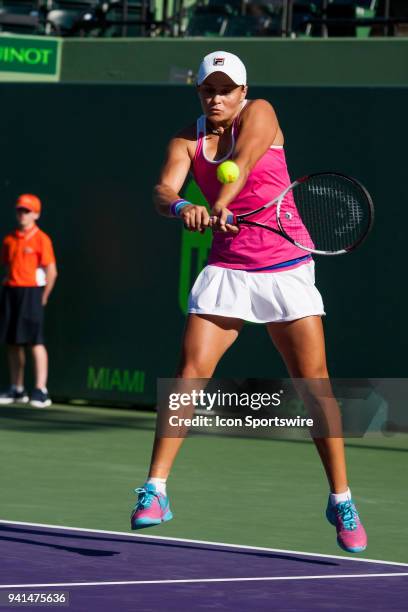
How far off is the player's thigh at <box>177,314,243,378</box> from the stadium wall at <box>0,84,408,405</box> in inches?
184

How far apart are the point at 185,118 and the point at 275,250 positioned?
538 cm

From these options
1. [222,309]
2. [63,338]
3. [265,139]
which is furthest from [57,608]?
[63,338]

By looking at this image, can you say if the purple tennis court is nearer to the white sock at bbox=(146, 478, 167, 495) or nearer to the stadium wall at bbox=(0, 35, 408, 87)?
the white sock at bbox=(146, 478, 167, 495)

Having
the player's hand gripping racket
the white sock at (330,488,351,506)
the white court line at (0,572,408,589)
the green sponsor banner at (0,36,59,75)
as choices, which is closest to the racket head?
the player's hand gripping racket

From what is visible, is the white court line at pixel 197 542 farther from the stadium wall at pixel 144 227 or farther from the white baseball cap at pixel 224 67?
the stadium wall at pixel 144 227

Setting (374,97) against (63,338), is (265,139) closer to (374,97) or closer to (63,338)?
(374,97)

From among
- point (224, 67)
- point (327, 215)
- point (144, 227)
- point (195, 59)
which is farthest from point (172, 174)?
point (195, 59)

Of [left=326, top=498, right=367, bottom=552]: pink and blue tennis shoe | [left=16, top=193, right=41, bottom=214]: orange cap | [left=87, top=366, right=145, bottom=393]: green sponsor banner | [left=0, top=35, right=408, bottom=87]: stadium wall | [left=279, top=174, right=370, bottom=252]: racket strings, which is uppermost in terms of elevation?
[left=0, top=35, right=408, bottom=87]: stadium wall

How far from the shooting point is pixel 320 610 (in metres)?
4.82

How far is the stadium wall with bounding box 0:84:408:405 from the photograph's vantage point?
1044 cm

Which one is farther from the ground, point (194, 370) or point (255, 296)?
point (255, 296)

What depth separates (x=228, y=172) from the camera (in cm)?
560

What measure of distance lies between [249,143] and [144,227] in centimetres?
572

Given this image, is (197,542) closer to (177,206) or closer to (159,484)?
(159,484)
